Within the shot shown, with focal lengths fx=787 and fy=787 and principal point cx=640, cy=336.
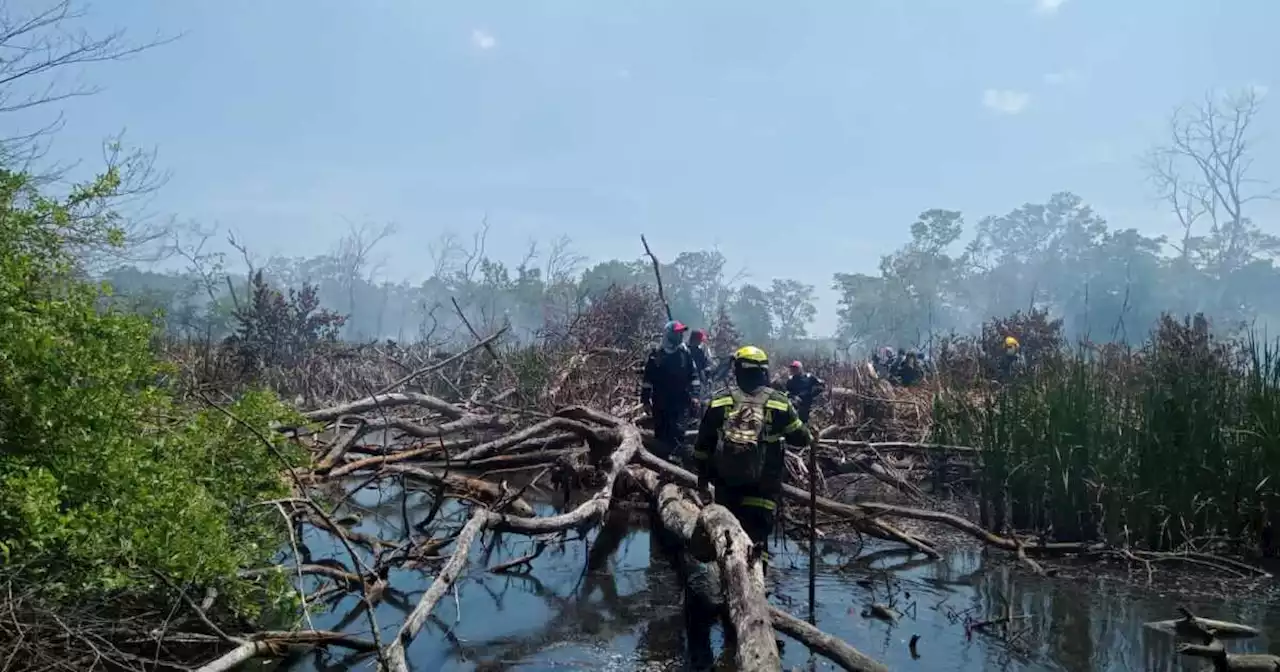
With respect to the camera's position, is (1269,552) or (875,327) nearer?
(1269,552)

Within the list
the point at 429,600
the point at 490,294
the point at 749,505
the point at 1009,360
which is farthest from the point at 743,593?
the point at 490,294

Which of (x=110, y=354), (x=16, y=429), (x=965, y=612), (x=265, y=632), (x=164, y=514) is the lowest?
(x=965, y=612)

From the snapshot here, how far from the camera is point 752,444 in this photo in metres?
5.08

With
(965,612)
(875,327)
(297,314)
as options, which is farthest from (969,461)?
(875,327)

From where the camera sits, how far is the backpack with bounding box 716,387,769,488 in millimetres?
5074

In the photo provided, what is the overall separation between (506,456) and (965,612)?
4.63 metres

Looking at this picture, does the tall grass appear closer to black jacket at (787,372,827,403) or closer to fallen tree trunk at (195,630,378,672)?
black jacket at (787,372,827,403)

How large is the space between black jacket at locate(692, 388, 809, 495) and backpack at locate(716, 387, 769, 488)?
6cm

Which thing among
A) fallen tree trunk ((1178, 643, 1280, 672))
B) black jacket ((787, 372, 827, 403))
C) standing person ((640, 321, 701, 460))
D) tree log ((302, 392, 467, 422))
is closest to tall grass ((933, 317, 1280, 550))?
fallen tree trunk ((1178, 643, 1280, 672))

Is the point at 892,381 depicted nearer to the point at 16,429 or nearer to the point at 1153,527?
the point at 1153,527

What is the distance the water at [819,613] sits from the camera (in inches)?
172

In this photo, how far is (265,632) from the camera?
3.79 metres

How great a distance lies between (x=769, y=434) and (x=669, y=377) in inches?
97.9

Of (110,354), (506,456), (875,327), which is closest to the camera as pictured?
(110,354)
